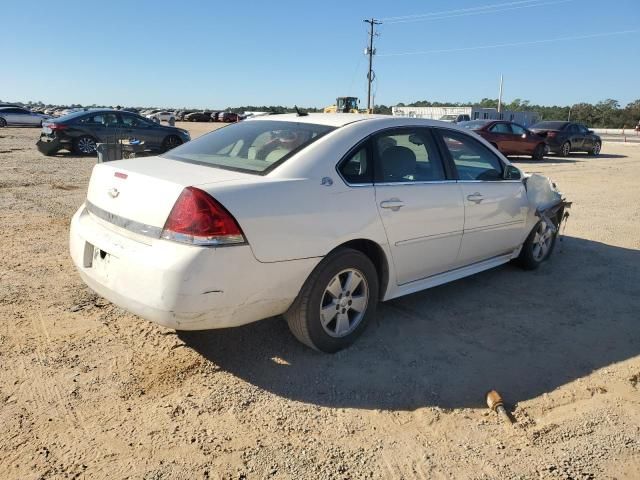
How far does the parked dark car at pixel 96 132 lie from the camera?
1535 cm

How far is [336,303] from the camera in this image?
3537 millimetres

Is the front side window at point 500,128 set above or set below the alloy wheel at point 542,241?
above

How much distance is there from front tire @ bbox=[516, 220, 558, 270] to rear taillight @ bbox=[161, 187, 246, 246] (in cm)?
364

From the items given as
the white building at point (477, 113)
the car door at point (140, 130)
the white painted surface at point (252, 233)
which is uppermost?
the white building at point (477, 113)

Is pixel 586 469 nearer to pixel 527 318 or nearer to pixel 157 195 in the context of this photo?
pixel 527 318

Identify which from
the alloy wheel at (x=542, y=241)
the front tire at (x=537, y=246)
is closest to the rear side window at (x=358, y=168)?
the front tire at (x=537, y=246)

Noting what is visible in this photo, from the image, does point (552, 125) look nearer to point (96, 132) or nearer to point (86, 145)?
point (96, 132)

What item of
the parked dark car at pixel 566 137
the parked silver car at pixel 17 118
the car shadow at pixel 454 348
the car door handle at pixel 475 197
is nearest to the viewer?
the car shadow at pixel 454 348

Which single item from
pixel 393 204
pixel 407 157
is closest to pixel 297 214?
pixel 393 204

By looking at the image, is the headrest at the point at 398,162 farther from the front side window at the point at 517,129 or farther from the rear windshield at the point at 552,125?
the rear windshield at the point at 552,125

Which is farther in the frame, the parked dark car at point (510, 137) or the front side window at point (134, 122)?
the parked dark car at point (510, 137)

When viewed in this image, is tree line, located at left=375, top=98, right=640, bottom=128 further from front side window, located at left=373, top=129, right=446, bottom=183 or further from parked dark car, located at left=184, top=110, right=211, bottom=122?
front side window, located at left=373, top=129, right=446, bottom=183

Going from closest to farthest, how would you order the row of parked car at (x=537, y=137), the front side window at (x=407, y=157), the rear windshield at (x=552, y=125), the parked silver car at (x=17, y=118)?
the front side window at (x=407, y=157), the row of parked car at (x=537, y=137), the rear windshield at (x=552, y=125), the parked silver car at (x=17, y=118)

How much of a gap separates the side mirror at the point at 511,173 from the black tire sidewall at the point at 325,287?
6.74 ft
